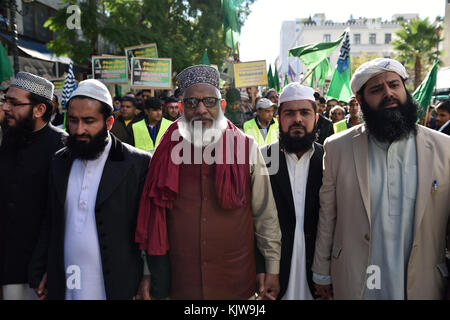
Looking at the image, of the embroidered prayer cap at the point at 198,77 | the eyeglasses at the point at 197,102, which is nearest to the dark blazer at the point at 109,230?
the eyeglasses at the point at 197,102

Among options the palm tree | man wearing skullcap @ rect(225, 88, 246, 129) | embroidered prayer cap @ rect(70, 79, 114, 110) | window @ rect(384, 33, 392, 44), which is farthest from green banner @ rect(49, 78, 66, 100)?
window @ rect(384, 33, 392, 44)

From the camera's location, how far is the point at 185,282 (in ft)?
7.27

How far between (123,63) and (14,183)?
21.9ft

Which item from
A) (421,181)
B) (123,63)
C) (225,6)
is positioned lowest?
(421,181)

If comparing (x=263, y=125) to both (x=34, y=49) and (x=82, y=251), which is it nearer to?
(x=82, y=251)

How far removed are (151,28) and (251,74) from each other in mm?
7818

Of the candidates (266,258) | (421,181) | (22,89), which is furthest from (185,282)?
(22,89)

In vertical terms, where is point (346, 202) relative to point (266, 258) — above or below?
above

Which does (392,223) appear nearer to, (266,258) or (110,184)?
(266,258)

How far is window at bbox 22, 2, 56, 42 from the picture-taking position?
14922 mm

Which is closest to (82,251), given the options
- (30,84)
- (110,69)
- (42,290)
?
(42,290)

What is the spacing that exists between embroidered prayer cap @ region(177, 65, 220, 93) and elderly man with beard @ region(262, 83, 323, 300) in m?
0.63

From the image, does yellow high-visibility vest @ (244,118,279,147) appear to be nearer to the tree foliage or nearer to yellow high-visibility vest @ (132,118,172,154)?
yellow high-visibility vest @ (132,118,172,154)

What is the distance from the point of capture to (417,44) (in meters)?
24.8
